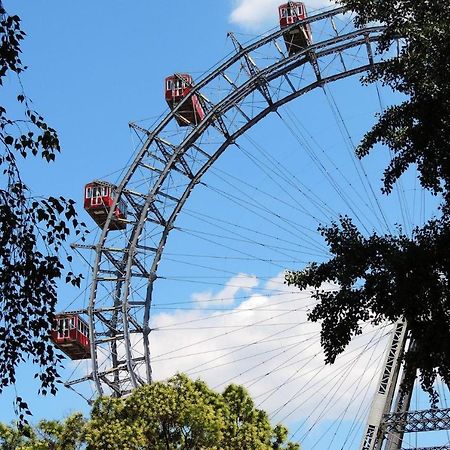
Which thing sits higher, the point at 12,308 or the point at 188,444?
the point at 188,444

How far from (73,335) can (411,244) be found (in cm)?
2875

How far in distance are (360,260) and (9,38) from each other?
25.8 ft

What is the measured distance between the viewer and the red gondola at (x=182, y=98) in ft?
140

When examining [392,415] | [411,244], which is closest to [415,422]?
[392,415]

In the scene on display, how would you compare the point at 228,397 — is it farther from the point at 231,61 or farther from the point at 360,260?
the point at 360,260

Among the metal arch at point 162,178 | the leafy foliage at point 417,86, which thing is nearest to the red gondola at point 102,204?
the metal arch at point 162,178

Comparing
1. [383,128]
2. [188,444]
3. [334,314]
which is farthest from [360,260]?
[188,444]

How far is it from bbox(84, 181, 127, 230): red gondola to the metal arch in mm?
498

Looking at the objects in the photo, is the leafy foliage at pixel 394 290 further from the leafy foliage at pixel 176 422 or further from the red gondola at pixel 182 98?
the red gondola at pixel 182 98

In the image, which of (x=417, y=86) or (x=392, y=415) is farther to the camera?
(x=392, y=415)

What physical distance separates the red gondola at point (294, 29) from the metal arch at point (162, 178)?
0.39 metres

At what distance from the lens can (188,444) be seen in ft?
110

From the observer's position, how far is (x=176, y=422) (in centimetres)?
3419

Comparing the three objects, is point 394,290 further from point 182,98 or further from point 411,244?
point 182,98
